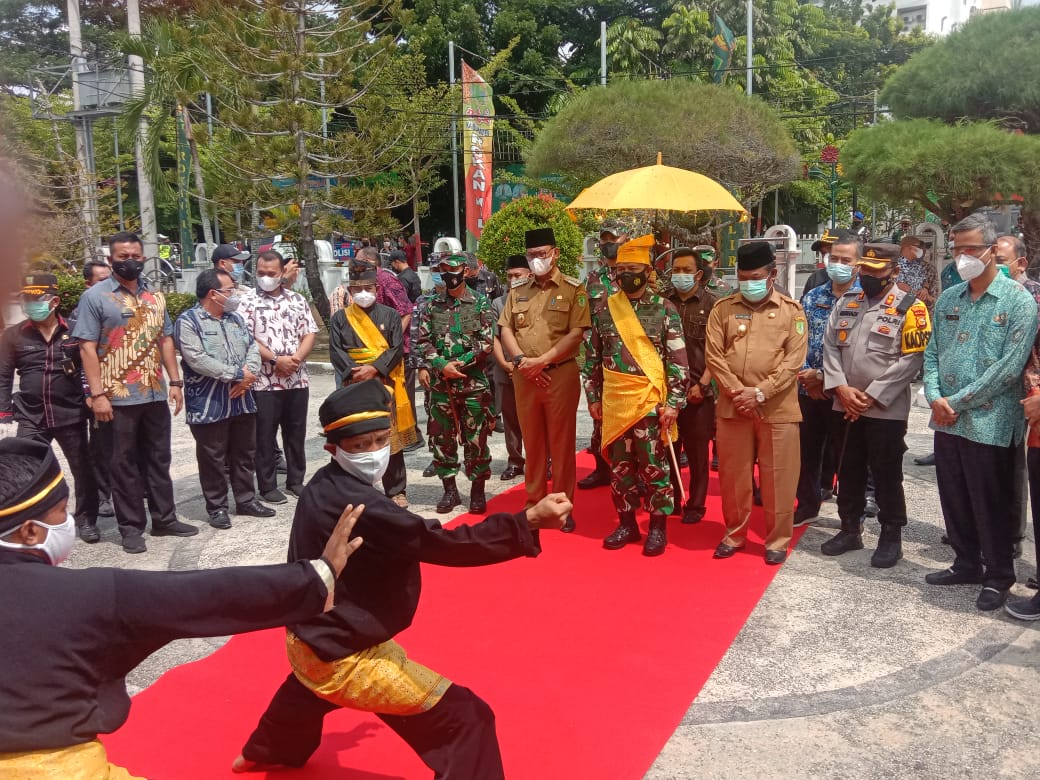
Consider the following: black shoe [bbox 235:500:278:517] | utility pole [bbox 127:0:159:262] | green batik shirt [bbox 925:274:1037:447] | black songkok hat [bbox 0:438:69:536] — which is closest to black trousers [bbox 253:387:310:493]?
black shoe [bbox 235:500:278:517]

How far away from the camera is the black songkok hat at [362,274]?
6.41m

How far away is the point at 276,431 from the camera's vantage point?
268 inches

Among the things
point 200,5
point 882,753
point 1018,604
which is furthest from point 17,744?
point 200,5

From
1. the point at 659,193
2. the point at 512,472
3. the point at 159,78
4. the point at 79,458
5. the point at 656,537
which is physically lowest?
the point at 512,472

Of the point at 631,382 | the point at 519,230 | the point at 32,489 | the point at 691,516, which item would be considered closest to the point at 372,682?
the point at 32,489

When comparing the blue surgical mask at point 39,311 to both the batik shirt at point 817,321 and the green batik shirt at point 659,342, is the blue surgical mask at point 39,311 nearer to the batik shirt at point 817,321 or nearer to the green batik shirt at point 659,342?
the green batik shirt at point 659,342

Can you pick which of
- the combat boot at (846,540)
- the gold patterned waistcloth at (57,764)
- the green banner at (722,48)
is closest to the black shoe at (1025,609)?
the combat boot at (846,540)

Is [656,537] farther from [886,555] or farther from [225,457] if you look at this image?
[225,457]

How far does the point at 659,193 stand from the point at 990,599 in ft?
9.53

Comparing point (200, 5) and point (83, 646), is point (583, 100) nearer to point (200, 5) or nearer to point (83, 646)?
point (200, 5)

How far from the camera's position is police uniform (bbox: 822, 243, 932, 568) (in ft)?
16.9

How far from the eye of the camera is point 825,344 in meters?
5.47

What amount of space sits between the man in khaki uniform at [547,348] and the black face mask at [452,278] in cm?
44

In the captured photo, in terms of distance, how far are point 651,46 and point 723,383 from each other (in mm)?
24198
